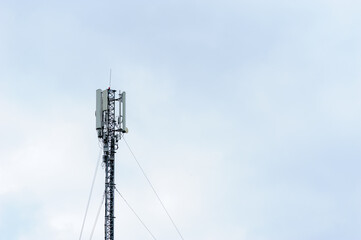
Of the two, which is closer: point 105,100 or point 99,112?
point 105,100

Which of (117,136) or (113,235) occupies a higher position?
(117,136)

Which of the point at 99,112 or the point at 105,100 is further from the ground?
the point at 105,100

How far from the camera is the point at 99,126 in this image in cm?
9712

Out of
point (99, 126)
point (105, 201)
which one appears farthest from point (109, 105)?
point (105, 201)

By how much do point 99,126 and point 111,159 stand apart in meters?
3.48

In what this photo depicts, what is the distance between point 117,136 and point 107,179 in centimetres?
442

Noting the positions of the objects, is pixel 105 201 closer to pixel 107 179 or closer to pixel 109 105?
pixel 107 179

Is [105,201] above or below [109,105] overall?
below

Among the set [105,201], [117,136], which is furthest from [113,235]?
[117,136]

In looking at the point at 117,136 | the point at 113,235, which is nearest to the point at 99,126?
the point at 117,136

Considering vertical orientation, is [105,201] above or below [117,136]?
below

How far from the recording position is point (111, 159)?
96.6 metres

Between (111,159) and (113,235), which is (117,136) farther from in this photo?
(113,235)

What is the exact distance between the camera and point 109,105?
97625mm
